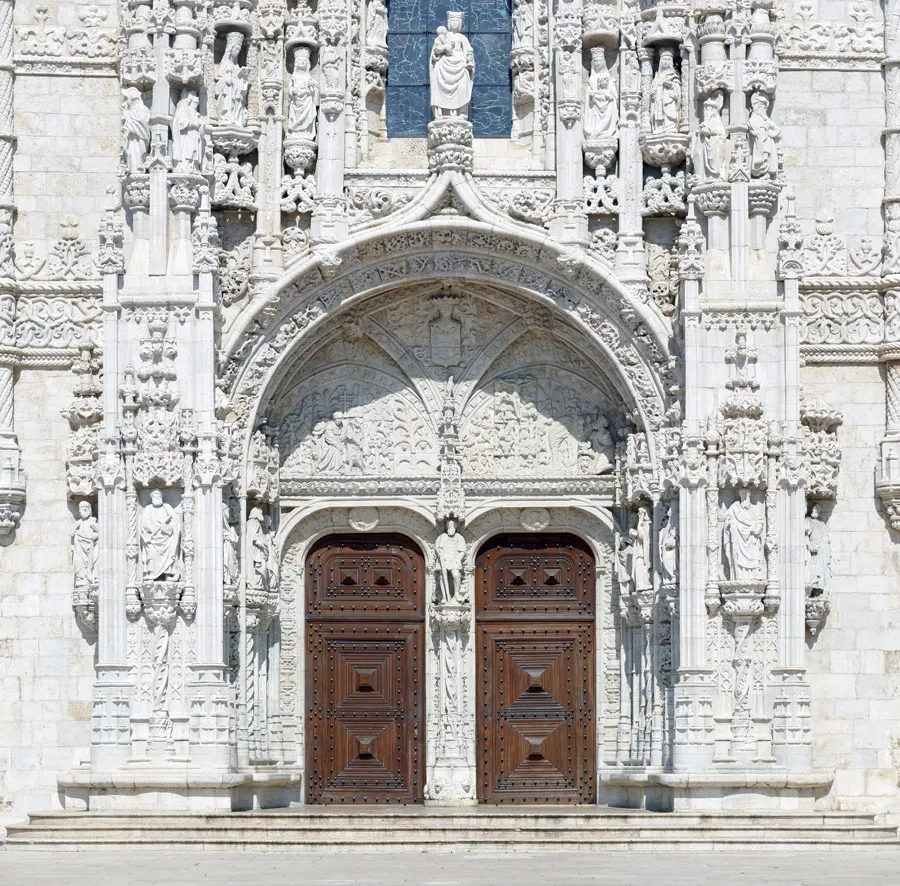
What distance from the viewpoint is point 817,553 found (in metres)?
23.1

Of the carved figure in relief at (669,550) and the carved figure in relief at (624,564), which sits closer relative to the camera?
the carved figure in relief at (669,550)

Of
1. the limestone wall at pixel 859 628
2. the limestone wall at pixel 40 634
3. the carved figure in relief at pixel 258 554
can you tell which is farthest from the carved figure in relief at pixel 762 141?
the limestone wall at pixel 40 634

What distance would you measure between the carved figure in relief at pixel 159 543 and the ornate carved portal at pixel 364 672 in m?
2.26

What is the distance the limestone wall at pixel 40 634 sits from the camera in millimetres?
22906

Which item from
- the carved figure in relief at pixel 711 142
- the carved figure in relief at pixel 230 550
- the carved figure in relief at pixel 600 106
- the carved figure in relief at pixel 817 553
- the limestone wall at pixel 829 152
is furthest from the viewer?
the limestone wall at pixel 829 152

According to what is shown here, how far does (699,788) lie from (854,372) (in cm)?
452

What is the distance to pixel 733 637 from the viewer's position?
882 inches

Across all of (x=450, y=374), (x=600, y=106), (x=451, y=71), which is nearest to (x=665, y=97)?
(x=600, y=106)

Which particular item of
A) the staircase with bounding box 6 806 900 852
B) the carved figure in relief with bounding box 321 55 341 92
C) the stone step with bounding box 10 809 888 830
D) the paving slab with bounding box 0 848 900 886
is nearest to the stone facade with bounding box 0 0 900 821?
the carved figure in relief with bounding box 321 55 341 92

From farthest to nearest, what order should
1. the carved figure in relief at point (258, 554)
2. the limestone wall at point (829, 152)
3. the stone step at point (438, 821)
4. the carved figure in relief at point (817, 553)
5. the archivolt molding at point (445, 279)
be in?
the limestone wall at point (829, 152)
the carved figure in relief at point (258, 554)
the archivolt molding at point (445, 279)
the carved figure in relief at point (817, 553)
the stone step at point (438, 821)

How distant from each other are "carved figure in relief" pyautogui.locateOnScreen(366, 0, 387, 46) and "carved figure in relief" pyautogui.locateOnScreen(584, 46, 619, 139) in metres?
2.18

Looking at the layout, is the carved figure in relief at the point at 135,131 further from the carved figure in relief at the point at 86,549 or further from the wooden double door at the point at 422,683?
the wooden double door at the point at 422,683

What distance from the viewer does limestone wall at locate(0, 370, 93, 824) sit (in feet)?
75.2

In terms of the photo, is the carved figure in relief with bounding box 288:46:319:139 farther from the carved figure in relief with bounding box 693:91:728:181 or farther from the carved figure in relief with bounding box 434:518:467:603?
the carved figure in relief with bounding box 434:518:467:603
